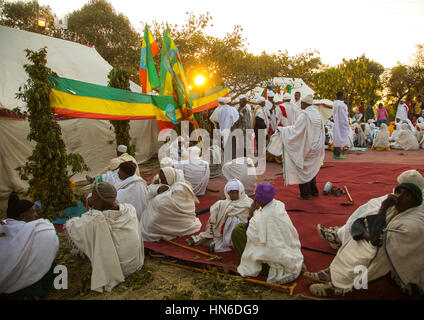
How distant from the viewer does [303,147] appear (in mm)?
5605

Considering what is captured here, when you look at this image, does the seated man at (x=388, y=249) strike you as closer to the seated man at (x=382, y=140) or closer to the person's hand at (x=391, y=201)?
the person's hand at (x=391, y=201)

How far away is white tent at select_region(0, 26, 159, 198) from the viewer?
7316mm

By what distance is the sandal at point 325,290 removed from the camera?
2.68 meters

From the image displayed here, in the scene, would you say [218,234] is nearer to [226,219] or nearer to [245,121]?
[226,219]

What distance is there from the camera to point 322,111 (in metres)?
6.48

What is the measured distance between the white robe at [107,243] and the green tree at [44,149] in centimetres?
208

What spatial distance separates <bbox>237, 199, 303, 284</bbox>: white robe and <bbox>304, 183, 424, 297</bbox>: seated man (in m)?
0.20

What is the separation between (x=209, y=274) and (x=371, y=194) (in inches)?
151

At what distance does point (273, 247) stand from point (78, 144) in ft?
24.0

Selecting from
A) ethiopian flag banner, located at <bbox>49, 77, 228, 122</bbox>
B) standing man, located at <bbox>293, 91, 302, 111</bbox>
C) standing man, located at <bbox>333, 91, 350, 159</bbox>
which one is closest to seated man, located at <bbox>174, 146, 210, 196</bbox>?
ethiopian flag banner, located at <bbox>49, 77, 228, 122</bbox>

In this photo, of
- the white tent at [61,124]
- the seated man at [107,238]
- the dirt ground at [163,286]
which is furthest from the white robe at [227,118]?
the seated man at [107,238]

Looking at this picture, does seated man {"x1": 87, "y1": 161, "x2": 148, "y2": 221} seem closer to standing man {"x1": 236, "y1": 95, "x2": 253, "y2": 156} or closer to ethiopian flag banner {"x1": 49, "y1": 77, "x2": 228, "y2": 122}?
ethiopian flag banner {"x1": 49, "y1": 77, "x2": 228, "y2": 122}
